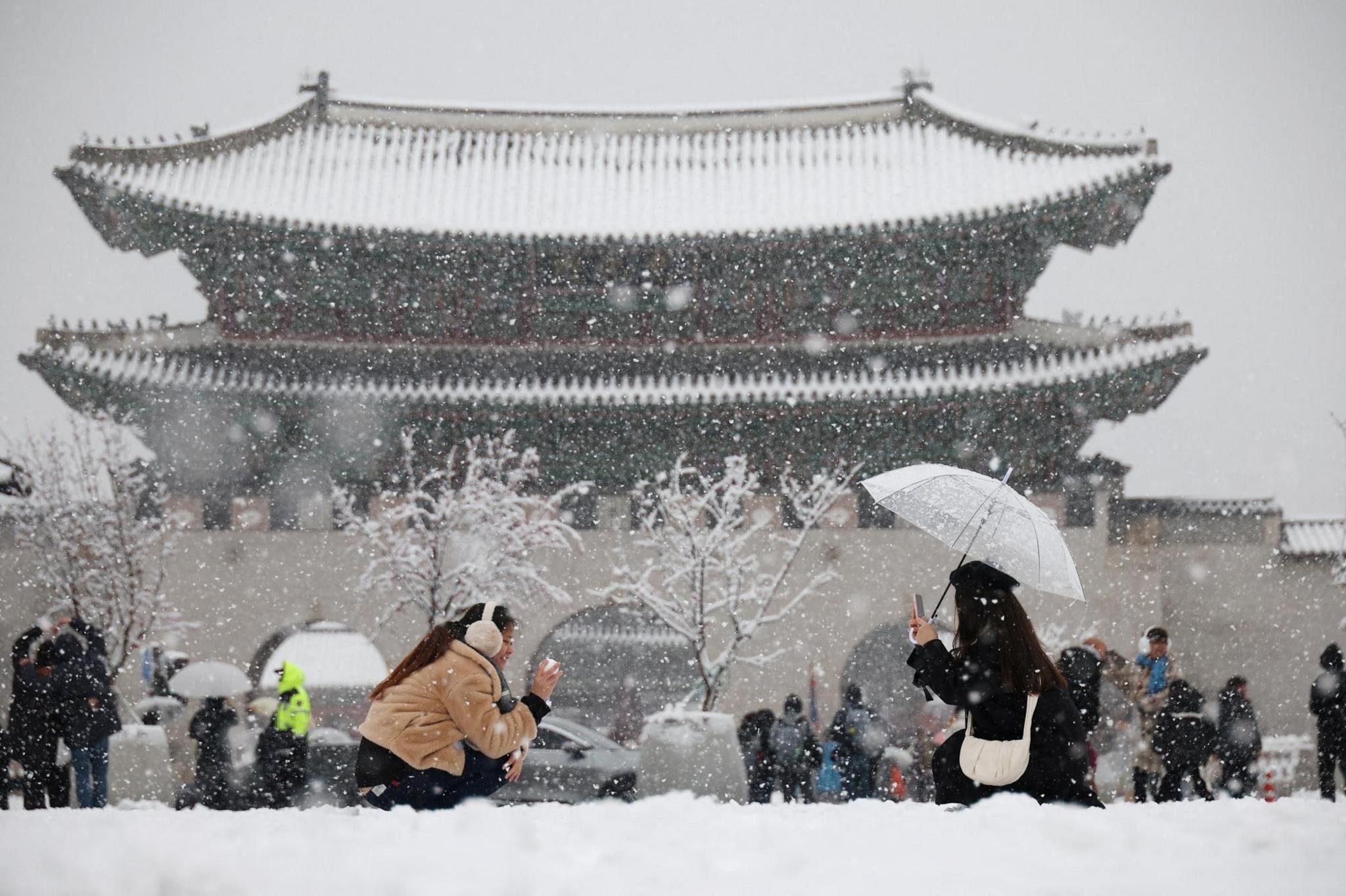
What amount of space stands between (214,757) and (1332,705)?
930 cm

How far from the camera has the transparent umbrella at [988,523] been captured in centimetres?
507

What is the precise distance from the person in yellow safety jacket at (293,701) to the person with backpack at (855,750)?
4772 millimetres

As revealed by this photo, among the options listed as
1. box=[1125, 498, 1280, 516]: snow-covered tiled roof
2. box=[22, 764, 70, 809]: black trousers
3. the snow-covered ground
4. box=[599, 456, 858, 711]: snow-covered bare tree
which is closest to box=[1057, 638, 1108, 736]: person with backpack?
the snow-covered ground

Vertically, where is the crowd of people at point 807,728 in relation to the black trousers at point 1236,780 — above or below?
above

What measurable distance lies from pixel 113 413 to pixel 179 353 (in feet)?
4.67

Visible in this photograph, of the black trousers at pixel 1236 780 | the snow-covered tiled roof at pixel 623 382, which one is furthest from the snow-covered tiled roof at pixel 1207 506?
the black trousers at pixel 1236 780

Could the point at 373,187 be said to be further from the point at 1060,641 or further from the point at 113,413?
the point at 1060,641

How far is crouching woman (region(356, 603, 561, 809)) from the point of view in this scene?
177 inches

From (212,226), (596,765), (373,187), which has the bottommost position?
→ (596,765)

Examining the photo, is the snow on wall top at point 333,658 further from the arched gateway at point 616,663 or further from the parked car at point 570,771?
the parked car at point 570,771

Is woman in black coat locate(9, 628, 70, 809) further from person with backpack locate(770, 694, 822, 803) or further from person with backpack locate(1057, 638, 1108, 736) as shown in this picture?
person with backpack locate(1057, 638, 1108, 736)

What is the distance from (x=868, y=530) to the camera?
18500 millimetres

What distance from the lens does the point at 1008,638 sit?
164 inches

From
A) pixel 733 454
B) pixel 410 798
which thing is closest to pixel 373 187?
pixel 733 454
